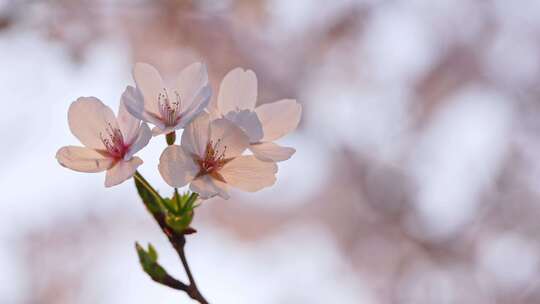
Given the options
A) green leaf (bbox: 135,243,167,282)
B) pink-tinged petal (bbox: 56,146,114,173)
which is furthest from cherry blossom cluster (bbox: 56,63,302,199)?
green leaf (bbox: 135,243,167,282)

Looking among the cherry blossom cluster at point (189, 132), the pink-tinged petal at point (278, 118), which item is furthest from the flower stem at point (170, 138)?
the pink-tinged petal at point (278, 118)

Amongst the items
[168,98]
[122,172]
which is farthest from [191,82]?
[122,172]

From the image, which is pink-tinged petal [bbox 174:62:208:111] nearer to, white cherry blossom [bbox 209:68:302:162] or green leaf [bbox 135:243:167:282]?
white cherry blossom [bbox 209:68:302:162]

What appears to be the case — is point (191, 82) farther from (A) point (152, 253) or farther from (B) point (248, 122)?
(A) point (152, 253)

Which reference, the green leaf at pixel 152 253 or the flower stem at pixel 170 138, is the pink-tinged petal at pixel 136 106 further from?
the green leaf at pixel 152 253

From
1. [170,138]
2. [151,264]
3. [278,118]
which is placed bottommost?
[151,264]

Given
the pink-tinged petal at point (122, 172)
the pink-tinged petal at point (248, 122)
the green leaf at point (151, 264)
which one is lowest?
the green leaf at point (151, 264)
